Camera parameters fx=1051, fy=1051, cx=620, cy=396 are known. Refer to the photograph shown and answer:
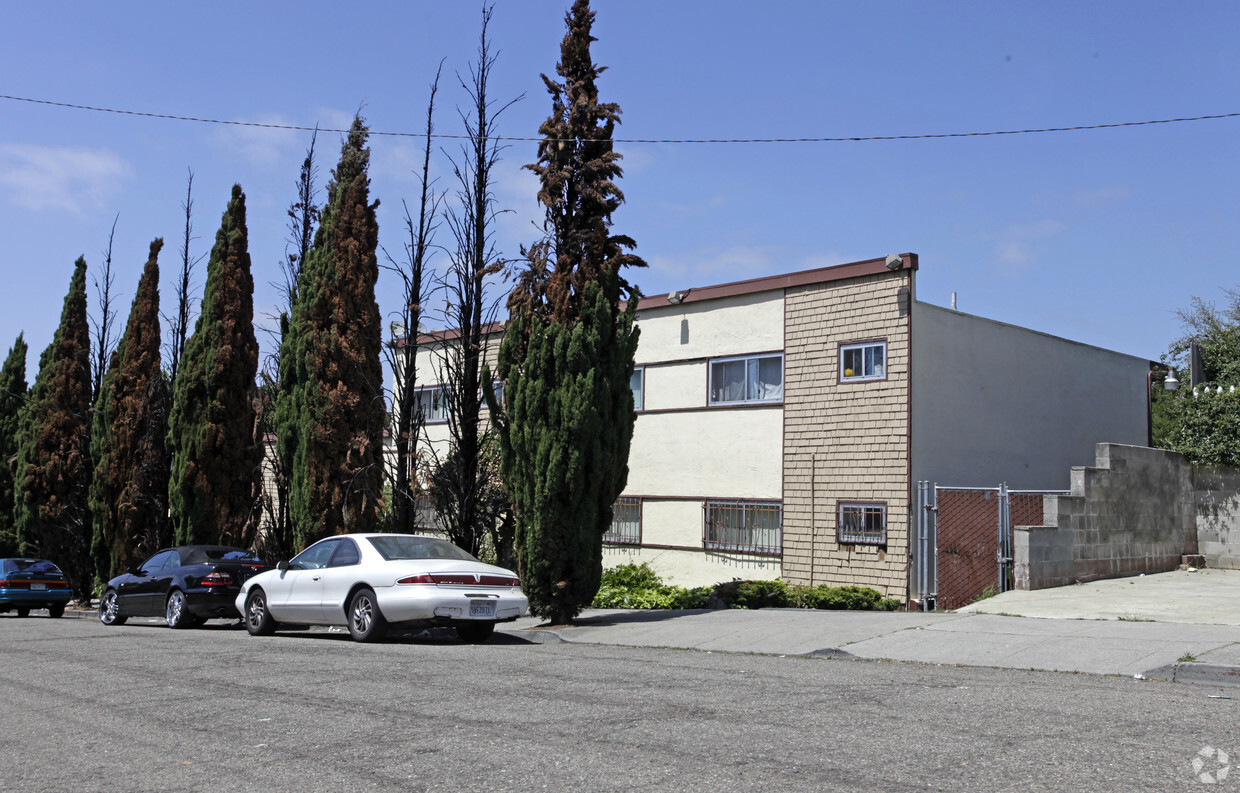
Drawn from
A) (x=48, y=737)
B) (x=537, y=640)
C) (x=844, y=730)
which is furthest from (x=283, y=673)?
(x=844, y=730)

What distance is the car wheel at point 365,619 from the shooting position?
12.5 meters

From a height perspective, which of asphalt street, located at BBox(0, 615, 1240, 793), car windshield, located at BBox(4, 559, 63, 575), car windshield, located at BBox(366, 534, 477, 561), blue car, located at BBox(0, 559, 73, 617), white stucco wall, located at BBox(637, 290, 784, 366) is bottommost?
blue car, located at BBox(0, 559, 73, 617)

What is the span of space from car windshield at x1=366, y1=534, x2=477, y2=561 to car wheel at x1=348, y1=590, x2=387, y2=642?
0.55 meters

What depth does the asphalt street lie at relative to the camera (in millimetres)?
5488

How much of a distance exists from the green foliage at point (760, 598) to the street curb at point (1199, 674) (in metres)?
7.30

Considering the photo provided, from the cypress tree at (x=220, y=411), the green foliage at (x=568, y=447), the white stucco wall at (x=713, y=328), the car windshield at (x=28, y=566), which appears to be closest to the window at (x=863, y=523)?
the white stucco wall at (x=713, y=328)

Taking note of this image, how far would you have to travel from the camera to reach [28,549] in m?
30.0

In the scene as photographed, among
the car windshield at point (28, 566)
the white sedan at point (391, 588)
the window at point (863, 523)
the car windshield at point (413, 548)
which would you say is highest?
the window at point (863, 523)

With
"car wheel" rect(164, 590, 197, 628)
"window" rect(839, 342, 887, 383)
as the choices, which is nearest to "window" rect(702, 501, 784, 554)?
"window" rect(839, 342, 887, 383)

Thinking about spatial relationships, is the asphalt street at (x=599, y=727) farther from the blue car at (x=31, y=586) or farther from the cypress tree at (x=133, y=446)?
the cypress tree at (x=133, y=446)

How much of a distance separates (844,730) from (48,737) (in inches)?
203

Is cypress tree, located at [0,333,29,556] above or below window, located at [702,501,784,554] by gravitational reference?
above

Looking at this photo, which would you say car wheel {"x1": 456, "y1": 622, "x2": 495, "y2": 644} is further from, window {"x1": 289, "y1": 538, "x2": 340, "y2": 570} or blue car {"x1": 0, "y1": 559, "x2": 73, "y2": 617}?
blue car {"x1": 0, "y1": 559, "x2": 73, "y2": 617}

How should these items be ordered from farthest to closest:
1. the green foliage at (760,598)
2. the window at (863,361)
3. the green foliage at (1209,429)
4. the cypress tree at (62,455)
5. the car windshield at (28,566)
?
the cypress tree at (62,455) < the car windshield at (28,566) < the green foliage at (1209,429) < the window at (863,361) < the green foliage at (760,598)
